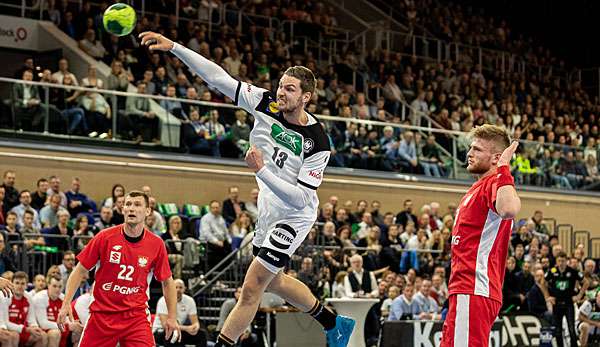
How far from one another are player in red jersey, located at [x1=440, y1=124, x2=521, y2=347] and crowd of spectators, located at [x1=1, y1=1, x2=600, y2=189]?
13.5 m

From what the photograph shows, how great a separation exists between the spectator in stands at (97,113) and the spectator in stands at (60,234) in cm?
264

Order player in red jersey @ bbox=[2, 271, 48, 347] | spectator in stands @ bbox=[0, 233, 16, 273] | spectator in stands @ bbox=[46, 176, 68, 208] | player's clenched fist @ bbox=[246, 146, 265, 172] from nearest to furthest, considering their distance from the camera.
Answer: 1. player's clenched fist @ bbox=[246, 146, 265, 172]
2. player in red jersey @ bbox=[2, 271, 48, 347]
3. spectator in stands @ bbox=[0, 233, 16, 273]
4. spectator in stands @ bbox=[46, 176, 68, 208]

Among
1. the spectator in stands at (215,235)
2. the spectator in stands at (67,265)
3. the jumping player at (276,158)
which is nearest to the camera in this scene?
the jumping player at (276,158)

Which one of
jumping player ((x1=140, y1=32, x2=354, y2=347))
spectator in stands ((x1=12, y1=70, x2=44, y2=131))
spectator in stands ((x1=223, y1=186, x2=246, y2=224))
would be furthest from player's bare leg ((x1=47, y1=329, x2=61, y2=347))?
jumping player ((x1=140, y1=32, x2=354, y2=347))

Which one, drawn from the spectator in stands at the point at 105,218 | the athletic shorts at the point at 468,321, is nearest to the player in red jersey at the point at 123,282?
the athletic shorts at the point at 468,321

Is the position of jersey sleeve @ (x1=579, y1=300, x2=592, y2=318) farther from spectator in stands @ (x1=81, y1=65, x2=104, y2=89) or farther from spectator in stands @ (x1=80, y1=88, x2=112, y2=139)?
spectator in stands @ (x1=81, y1=65, x2=104, y2=89)

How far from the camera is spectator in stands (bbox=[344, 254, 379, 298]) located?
19312 mm

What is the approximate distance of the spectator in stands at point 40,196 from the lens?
62.4ft

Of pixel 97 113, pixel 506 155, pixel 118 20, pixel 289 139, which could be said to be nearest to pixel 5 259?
pixel 97 113

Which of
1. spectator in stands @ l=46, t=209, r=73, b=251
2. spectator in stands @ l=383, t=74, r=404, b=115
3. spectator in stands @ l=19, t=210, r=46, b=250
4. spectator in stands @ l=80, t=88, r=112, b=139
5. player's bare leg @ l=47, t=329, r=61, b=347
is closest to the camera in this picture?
player's bare leg @ l=47, t=329, r=61, b=347

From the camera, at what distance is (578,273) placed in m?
21.9

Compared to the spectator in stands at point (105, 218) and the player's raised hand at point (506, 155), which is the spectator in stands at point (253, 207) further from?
the player's raised hand at point (506, 155)

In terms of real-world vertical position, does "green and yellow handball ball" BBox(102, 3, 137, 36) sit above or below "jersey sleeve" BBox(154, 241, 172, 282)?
above

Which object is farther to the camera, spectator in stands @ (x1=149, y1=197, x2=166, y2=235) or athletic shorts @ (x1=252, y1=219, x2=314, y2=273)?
spectator in stands @ (x1=149, y1=197, x2=166, y2=235)
